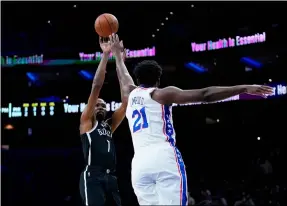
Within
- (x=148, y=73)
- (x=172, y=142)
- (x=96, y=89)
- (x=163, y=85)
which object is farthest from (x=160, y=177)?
(x=163, y=85)

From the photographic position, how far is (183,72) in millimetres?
18484

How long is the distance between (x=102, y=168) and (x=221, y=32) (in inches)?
469

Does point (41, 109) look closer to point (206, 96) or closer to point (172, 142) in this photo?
point (172, 142)

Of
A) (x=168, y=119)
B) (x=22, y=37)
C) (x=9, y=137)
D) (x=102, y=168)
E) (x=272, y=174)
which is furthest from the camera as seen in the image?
(x=9, y=137)

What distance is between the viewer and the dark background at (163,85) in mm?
16500

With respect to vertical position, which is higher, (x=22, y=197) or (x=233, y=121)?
(x=233, y=121)

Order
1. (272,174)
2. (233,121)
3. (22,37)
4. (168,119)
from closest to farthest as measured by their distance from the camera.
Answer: (168,119) < (272,174) < (233,121) < (22,37)

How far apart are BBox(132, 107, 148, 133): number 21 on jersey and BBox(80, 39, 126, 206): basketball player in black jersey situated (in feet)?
3.49

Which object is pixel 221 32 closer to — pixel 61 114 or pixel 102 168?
pixel 61 114

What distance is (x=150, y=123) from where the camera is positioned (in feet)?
13.4

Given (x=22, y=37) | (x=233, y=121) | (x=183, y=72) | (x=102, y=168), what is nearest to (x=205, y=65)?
(x=183, y=72)

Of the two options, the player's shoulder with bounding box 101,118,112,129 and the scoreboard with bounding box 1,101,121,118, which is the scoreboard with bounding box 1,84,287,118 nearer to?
the scoreboard with bounding box 1,101,121,118

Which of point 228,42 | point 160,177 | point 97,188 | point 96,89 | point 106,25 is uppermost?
point 228,42

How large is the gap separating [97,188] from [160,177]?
1568 millimetres
